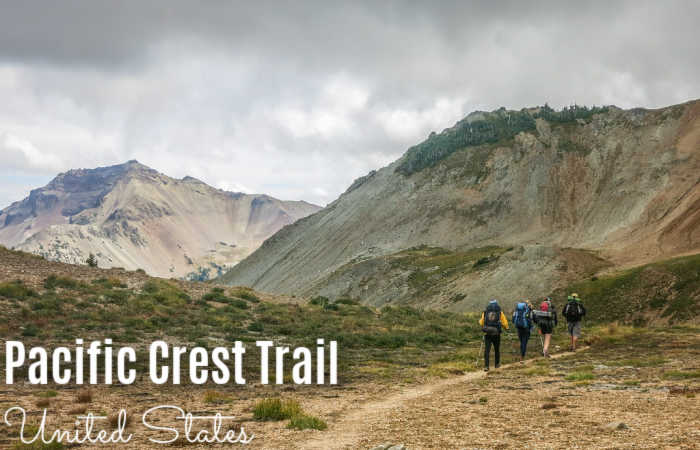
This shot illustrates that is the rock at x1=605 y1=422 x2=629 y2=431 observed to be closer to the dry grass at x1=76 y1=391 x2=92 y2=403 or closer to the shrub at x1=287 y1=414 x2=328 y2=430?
the shrub at x1=287 y1=414 x2=328 y2=430

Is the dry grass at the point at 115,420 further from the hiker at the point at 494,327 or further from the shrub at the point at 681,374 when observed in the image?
the shrub at the point at 681,374

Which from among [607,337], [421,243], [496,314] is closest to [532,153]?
[421,243]

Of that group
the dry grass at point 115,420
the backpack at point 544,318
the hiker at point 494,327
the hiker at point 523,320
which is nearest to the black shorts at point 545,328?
the backpack at point 544,318

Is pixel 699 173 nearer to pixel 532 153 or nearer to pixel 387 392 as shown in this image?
pixel 532 153

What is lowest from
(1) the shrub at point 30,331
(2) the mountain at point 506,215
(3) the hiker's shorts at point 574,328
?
(3) the hiker's shorts at point 574,328

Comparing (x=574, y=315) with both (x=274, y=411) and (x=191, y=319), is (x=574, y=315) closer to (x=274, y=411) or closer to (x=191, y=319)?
(x=274, y=411)

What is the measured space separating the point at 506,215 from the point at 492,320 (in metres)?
94.7

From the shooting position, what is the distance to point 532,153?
124m

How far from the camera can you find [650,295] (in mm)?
45906

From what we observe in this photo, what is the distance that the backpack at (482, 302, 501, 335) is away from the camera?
66.7 feet

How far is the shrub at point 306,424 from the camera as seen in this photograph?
1080 cm

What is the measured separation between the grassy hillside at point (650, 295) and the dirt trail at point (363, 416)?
3052 cm

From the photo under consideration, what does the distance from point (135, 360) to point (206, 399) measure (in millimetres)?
6550

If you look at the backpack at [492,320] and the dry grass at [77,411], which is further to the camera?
the backpack at [492,320]
